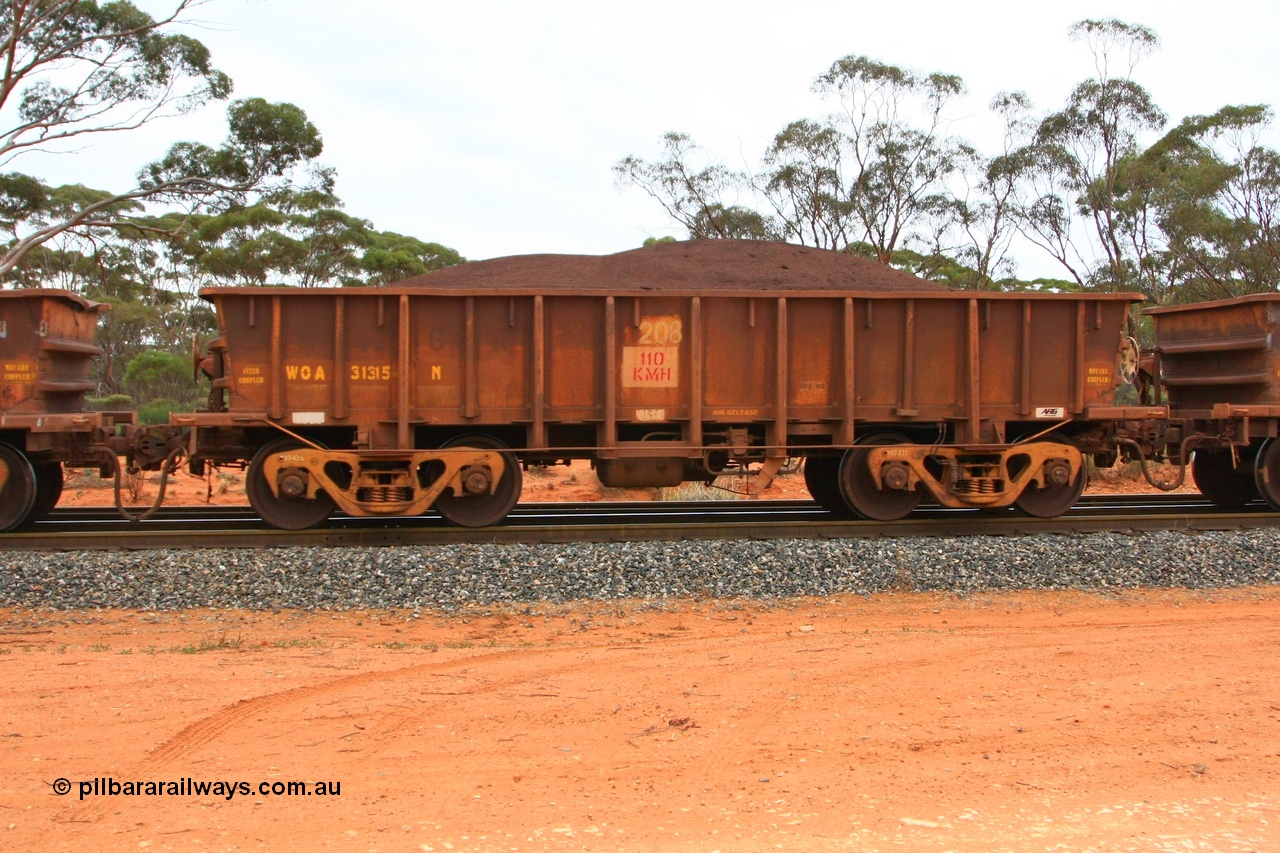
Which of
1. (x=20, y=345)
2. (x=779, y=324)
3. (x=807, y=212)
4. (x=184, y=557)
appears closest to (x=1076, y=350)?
(x=779, y=324)

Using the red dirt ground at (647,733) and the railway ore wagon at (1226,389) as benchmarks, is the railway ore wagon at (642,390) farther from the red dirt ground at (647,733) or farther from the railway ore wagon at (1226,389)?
the red dirt ground at (647,733)

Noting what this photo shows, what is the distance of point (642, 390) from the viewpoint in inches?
387

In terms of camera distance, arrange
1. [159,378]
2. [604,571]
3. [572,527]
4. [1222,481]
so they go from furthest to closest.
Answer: [159,378] < [1222,481] < [572,527] < [604,571]

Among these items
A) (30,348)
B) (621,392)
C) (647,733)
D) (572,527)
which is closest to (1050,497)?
(621,392)

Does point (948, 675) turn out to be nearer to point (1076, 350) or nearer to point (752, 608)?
point (752, 608)

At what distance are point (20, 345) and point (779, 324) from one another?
7567 mm

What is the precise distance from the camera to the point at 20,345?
9492 millimetres

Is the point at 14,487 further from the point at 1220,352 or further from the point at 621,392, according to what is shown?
the point at 1220,352

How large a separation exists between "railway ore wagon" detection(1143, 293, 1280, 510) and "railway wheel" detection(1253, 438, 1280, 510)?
0.4 inches

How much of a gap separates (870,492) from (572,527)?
10.7ft

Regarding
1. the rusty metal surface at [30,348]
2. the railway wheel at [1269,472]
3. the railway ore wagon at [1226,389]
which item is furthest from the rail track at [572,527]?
the rusty metal surface at [30,348]

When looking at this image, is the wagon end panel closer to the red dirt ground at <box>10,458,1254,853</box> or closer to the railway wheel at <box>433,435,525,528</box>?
the red dirt ground at <box>10,458,1254,853</box>

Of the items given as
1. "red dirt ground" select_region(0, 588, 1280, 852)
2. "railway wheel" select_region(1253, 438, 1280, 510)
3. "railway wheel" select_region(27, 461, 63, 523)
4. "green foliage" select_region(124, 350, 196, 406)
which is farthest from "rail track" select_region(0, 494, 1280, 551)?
"green foliage" select_region(124, 350, 196, 406)

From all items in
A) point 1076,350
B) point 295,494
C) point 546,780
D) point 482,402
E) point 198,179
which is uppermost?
point 198,179
